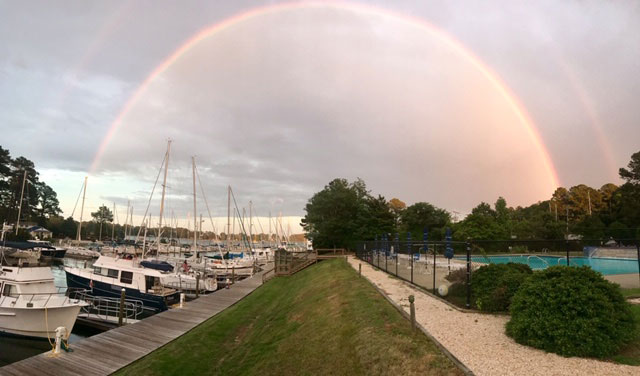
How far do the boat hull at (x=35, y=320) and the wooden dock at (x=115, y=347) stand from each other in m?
5.94

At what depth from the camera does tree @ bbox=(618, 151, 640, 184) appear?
237 feet

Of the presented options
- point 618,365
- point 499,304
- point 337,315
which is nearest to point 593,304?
point 618,365

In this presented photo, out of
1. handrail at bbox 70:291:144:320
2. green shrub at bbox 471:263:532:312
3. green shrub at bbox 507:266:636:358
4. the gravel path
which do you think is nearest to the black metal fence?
green shrub at bbox 471:263:532:312

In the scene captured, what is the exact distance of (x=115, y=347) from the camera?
51.9 ft

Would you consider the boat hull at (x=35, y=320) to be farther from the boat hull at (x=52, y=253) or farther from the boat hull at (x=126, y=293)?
the boat hull at (x=52, y=253)

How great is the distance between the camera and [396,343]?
375 inches

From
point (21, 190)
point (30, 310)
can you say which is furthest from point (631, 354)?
point (21, 190)

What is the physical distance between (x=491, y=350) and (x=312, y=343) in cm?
583

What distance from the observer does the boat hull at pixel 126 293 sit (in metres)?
30.1

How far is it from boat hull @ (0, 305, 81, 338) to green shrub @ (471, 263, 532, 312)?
2252 centimetres

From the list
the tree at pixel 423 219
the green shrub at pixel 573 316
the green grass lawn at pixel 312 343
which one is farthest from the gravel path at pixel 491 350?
the tree at pixel 423 219

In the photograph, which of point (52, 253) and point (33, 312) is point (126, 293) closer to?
point (33, 312)

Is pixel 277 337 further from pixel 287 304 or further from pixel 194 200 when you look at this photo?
pixel 194 200

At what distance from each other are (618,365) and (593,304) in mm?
1349
